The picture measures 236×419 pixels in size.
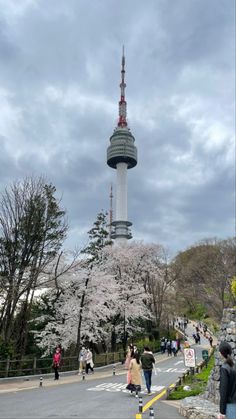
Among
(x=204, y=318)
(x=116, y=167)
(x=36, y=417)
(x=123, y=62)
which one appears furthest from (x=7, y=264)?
(x=123, y=62)

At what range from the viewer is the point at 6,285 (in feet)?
58.3

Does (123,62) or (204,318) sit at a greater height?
(123,62)

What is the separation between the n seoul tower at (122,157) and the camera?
87.9 meters

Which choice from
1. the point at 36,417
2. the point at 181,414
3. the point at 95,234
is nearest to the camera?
the point at 36,417

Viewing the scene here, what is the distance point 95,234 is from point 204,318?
39.5 m

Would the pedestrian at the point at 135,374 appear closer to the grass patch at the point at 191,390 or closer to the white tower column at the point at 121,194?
the grass patch at the point at 191,390

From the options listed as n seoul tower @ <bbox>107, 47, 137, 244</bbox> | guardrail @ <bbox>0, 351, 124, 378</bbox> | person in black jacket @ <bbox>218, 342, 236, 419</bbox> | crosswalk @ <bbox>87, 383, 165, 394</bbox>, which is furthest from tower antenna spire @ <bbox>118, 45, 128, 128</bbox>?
person in black jacket @ <bbox>218, 342, 236, 419</bbox>

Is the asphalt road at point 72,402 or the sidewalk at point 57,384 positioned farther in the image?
the sidewalk at point 57,384

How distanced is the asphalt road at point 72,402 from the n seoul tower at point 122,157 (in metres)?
72.2

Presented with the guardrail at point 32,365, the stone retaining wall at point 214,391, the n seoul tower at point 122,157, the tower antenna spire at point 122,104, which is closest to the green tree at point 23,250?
the guardrail at point 32,365

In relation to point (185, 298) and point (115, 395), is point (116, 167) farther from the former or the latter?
point (115, 395)

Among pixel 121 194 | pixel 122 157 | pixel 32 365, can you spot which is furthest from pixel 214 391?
pixel 122 157

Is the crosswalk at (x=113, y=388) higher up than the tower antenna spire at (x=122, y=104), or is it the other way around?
the tower antenna spire at (x=122, y=104)

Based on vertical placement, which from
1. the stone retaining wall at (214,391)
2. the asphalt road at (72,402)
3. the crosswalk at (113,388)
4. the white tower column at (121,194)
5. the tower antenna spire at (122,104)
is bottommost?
the crosswalk at (113,388)
